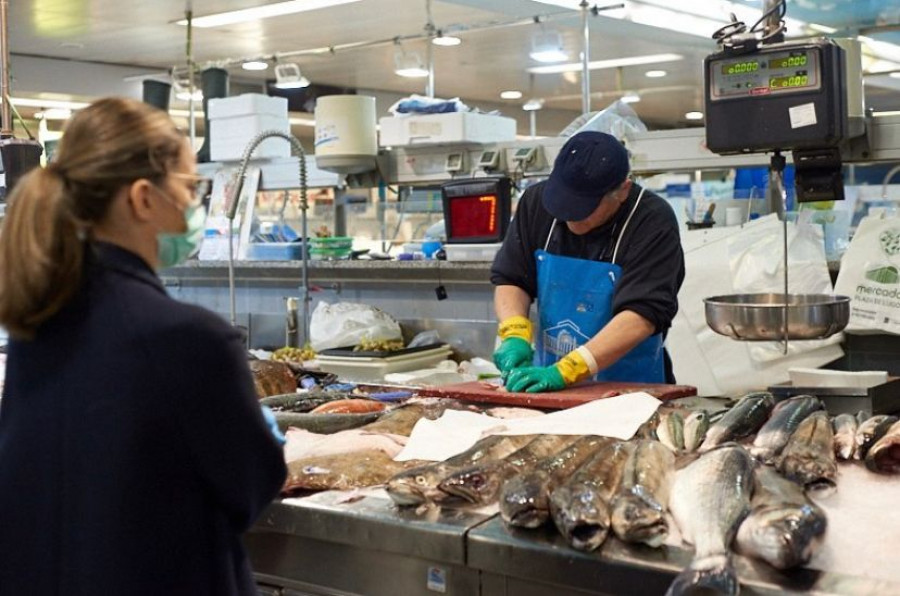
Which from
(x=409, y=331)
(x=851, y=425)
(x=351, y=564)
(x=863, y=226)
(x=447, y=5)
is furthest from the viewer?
(x=447, y=5)

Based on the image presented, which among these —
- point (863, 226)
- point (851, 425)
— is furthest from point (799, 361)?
point (851, 425)

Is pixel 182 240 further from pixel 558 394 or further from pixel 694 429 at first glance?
pixel 558 394

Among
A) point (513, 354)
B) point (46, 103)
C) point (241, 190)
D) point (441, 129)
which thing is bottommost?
point (513, 354)

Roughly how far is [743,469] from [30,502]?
125 cm

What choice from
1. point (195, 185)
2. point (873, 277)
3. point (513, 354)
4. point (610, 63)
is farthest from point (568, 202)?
point (610, 63)

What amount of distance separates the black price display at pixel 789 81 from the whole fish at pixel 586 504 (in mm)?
1286

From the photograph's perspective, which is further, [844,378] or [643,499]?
[844,378]

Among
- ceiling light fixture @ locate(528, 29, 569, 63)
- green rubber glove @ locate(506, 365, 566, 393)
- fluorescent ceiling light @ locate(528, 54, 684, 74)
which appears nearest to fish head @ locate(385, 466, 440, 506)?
green rubber glove @ locate(506, 365, 566, 393)

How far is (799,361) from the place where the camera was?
507 centimetres

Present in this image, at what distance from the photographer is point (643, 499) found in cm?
195

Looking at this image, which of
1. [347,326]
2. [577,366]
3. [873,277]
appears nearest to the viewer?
[577,366]

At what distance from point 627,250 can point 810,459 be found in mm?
1554

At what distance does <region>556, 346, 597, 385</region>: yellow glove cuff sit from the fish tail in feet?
5.18

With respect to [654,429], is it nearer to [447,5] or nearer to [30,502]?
[30,502]
